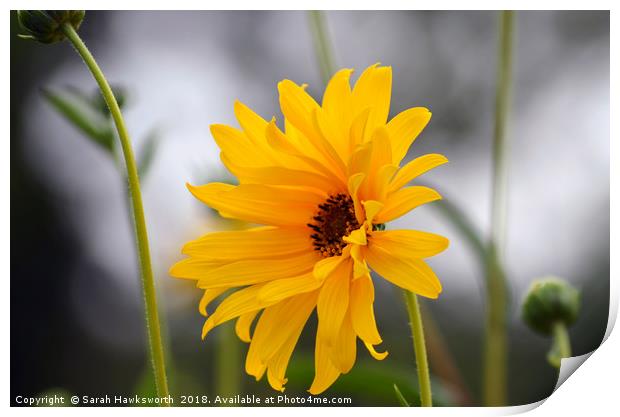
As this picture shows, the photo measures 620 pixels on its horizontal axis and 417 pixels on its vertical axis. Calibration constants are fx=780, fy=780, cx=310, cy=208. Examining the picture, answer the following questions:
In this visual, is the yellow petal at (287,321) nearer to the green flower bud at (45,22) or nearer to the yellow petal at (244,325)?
the yellow petal at (244,325)

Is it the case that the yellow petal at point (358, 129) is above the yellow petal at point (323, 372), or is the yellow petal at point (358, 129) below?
above

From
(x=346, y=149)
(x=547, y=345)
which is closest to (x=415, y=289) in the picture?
(x=346, y=149)

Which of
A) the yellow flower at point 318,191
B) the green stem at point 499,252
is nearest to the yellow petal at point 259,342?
the yellow flower at point 318,191

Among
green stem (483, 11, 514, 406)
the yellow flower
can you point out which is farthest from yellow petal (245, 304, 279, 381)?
green stem (483, 11, 514, 406)

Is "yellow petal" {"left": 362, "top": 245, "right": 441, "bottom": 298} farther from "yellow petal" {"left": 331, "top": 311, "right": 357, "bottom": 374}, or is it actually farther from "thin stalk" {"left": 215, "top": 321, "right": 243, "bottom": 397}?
"thin stalk" {"left": 215, "top": 321, "right": 243, "bottom": 397}

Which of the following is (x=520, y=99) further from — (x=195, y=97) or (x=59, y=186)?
(x=59, y=186)

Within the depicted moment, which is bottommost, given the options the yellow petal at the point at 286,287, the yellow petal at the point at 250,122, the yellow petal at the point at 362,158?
the yellow petal at the point at 286,287

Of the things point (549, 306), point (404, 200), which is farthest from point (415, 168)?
point (549, 306)
